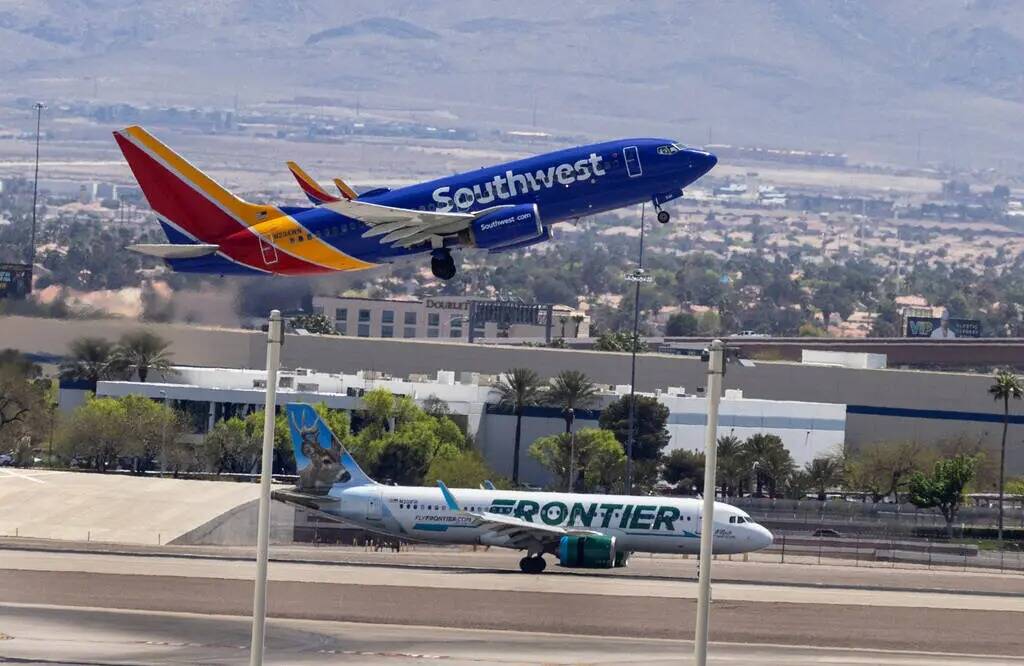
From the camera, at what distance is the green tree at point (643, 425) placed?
143250 mm

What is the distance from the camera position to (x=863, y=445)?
15650cm

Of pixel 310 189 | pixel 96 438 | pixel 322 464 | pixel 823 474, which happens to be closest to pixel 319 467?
pixel 322 464

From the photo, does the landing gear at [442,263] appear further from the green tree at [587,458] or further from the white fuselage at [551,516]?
the green tree at [587,458]

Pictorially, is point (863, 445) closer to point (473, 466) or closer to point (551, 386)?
point (551, 386)

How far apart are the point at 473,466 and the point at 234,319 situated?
45508 millimetres

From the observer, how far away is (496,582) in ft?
272

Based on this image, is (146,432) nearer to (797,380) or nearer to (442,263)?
(797,380)

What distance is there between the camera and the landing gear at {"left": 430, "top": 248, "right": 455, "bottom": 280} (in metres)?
72.5

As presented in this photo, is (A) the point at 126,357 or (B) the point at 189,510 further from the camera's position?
(A) the point at 126,357

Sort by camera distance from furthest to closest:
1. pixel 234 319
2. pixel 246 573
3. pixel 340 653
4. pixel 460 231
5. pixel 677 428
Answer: pixel 677 428 < pixel 234 319 < pixel 246 573 < pixel 460 231 < pixel 340 653

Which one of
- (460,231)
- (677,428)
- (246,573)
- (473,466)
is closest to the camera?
(460,231)

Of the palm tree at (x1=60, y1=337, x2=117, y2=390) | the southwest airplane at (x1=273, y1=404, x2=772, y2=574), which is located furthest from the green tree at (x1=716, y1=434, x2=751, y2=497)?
the southwest airplane at (x1=273, y1=404, x2=772, y2=574)

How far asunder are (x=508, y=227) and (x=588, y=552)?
22.4 m

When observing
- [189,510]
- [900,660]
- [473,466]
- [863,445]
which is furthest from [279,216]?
[863,445]
